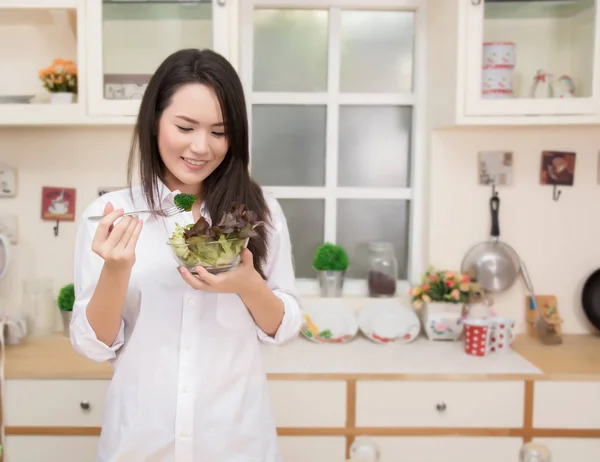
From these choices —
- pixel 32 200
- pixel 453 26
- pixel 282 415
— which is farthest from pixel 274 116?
pixel 282 415

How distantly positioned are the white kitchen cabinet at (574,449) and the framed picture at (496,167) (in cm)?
89

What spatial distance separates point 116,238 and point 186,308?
231 millimetres

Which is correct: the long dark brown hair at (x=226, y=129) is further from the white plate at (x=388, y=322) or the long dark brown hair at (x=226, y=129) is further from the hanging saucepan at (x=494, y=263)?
the hanging saucepan at (x=494, y=263)

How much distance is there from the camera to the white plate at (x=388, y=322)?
2084 mm

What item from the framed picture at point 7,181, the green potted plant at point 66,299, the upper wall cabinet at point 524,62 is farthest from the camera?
the framed picture at point 7,181

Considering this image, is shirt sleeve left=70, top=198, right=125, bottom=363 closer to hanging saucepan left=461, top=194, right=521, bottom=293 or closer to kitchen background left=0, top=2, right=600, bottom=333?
kitchen background left=0, top=2, right=600, bottom=333

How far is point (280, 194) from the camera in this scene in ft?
7.68

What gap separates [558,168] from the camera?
222cm

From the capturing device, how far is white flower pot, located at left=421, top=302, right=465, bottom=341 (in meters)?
2.10

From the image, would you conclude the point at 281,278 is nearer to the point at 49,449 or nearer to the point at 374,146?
the point at 49,449

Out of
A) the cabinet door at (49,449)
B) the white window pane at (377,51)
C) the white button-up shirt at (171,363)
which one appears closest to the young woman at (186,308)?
Answer: the white button-up shirt at (171,363)

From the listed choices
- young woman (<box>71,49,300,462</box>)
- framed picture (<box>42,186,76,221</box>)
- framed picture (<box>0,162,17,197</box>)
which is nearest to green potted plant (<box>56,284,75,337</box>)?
framed picture (<box>42,186,76,221</box>)

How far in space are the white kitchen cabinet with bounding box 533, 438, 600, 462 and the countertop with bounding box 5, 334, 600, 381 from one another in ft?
0.60

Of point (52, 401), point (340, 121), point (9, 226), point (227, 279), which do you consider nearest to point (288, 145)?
point (340, 121)
